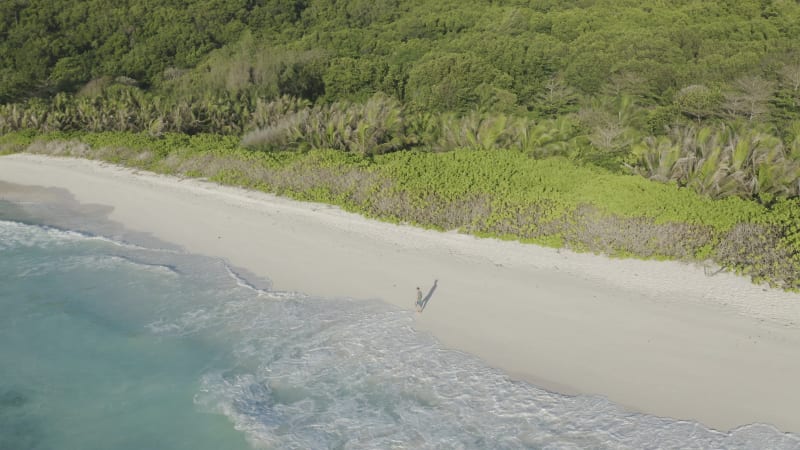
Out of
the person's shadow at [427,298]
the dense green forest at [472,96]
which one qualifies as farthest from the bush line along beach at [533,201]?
the person's shadow at [427,298]

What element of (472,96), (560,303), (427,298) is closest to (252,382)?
(427,298)

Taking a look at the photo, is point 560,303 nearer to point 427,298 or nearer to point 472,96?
point 427,298

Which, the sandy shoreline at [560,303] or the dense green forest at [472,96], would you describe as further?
the dense green forest at [472,96]

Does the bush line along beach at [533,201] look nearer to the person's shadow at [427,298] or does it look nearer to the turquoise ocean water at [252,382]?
the person's shadow at [427,298]

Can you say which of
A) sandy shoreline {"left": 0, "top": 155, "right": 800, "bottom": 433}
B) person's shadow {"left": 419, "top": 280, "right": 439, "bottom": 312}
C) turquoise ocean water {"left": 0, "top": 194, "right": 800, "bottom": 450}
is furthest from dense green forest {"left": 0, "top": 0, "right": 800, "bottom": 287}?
turquoise ocean water {"left": 0, "top": 194, "right": 800, "bottom": 450}

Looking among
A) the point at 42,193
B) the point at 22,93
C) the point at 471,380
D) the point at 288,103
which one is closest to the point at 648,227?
the point at 471,380

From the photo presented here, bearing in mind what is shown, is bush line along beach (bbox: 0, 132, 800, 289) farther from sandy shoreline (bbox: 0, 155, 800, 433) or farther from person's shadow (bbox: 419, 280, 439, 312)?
person's shadow (bbox: 419, 280, 439, 312)

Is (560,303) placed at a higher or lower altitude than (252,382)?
lower
